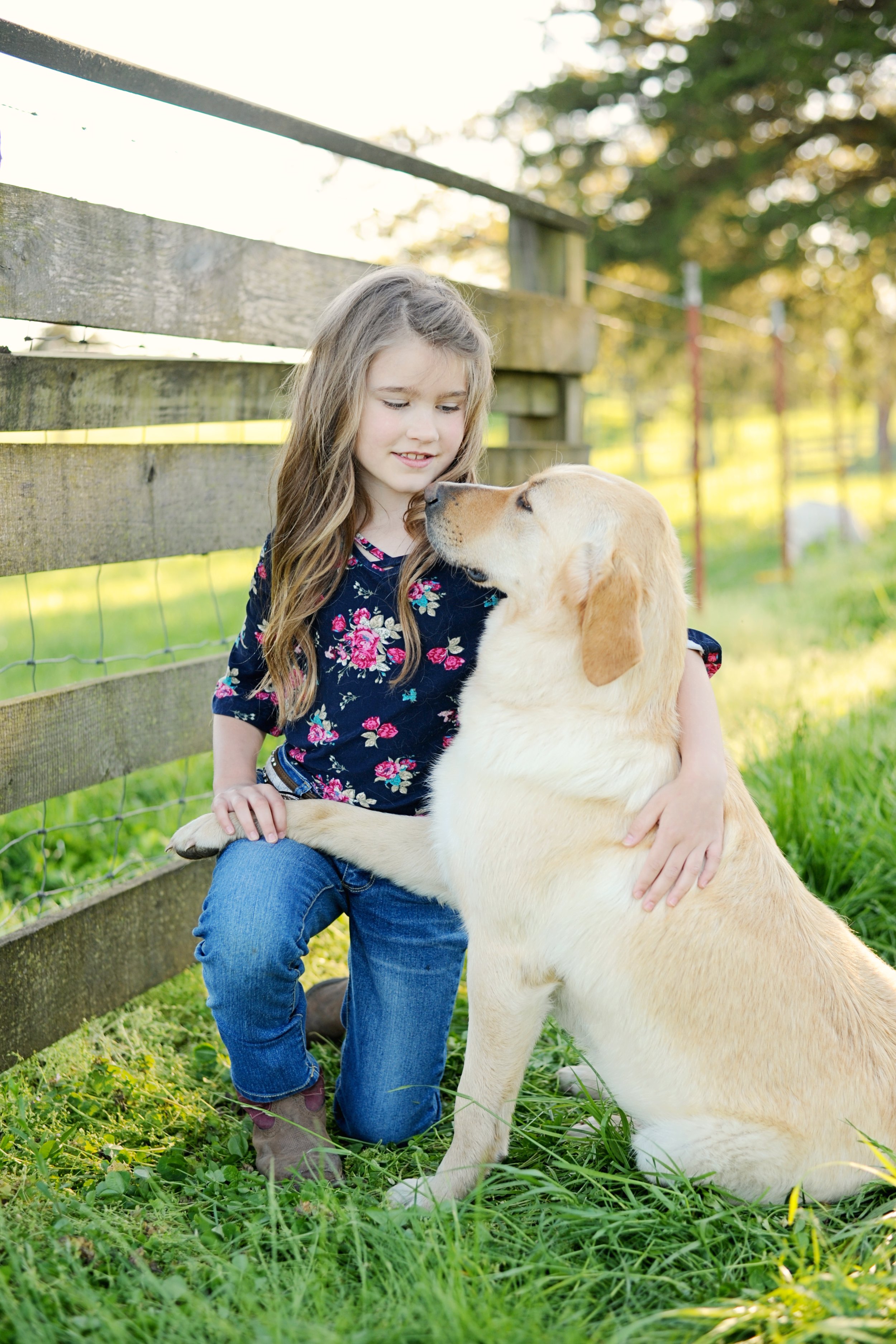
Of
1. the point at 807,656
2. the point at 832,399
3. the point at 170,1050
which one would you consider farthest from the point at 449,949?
the point at 832,399

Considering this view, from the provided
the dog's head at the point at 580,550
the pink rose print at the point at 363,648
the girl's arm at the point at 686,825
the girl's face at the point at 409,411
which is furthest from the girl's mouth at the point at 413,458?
the girl's arm at the point at 686,825

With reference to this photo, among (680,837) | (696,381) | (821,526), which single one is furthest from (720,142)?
(680,837)

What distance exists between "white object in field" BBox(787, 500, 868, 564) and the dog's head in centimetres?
928

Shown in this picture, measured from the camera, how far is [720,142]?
12.6 meters

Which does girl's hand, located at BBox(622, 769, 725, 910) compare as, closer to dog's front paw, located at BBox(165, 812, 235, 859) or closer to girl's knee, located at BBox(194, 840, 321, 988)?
girl's knee, located at BBox(194, 840, 321, 988)

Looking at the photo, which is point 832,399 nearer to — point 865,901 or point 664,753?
point 865,901

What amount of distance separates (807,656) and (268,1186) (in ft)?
13.7

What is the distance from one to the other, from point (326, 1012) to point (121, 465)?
4.72 ft

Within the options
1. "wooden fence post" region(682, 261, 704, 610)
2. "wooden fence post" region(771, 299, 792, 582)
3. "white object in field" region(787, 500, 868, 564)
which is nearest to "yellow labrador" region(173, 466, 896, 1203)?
"wooden fence post" region(682, 261, 704, 610)

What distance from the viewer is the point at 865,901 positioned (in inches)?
116

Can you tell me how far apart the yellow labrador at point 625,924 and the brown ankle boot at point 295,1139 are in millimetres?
193

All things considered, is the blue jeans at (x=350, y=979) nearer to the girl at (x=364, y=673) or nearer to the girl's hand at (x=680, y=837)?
the girl at (x=364, y=673)

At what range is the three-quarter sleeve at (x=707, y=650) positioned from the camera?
236 cm

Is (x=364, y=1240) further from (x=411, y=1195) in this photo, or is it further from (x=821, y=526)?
(x=821, y=526)
